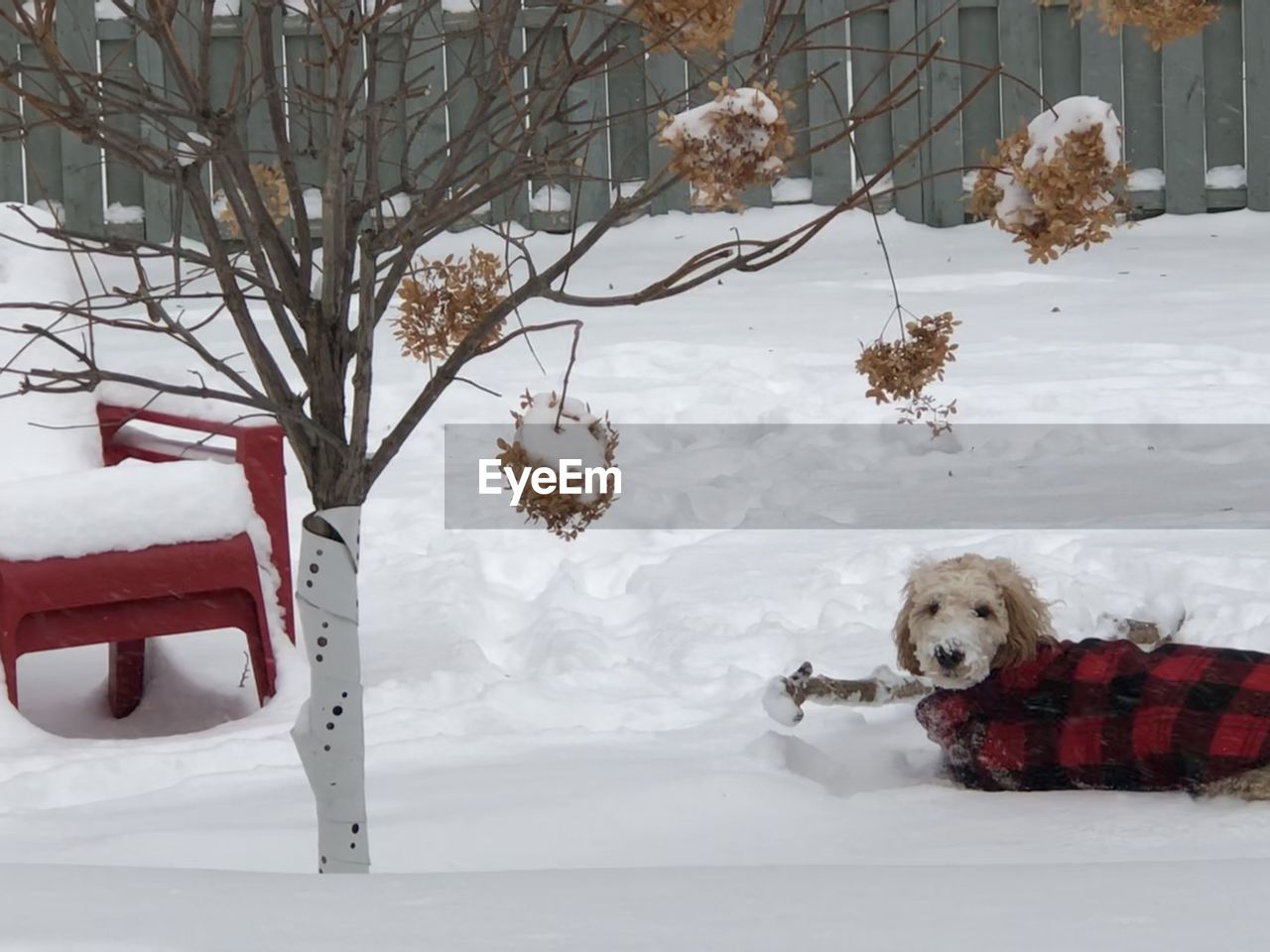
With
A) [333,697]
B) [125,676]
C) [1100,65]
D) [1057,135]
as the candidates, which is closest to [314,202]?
[1100,65]

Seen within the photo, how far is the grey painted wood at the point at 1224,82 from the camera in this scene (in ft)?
25.9

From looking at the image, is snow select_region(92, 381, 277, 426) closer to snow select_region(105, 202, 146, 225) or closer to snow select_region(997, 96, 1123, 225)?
snow select_region(997, 96, 1123, 225)

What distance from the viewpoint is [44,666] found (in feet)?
13.5

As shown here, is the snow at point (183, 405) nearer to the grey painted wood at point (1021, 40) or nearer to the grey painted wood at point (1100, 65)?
the grey painted wood at point (1021, 40)

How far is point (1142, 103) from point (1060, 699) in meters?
6.04

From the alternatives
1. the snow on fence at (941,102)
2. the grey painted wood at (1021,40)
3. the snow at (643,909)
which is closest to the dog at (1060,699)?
the snow at (643,909)

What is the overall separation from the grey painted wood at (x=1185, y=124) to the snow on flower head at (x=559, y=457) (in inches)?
258

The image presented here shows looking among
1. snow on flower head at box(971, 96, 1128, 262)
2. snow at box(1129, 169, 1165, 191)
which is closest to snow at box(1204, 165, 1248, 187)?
snow at box(1129, 169, 1165, 191)

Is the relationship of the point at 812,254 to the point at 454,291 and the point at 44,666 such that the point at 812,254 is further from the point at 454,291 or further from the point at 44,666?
the point at 454,291

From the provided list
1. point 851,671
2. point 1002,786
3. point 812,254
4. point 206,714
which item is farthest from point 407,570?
point 812,254

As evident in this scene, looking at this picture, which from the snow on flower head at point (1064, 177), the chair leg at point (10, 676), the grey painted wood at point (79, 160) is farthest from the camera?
the grey painted wood at point (79, 160)

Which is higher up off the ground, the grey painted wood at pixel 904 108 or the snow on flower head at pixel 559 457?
the grey painted wood at pixel 904 108

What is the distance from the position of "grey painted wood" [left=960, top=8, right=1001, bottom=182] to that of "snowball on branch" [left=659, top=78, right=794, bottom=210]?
6563 millimetres

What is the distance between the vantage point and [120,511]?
337 centimetres
